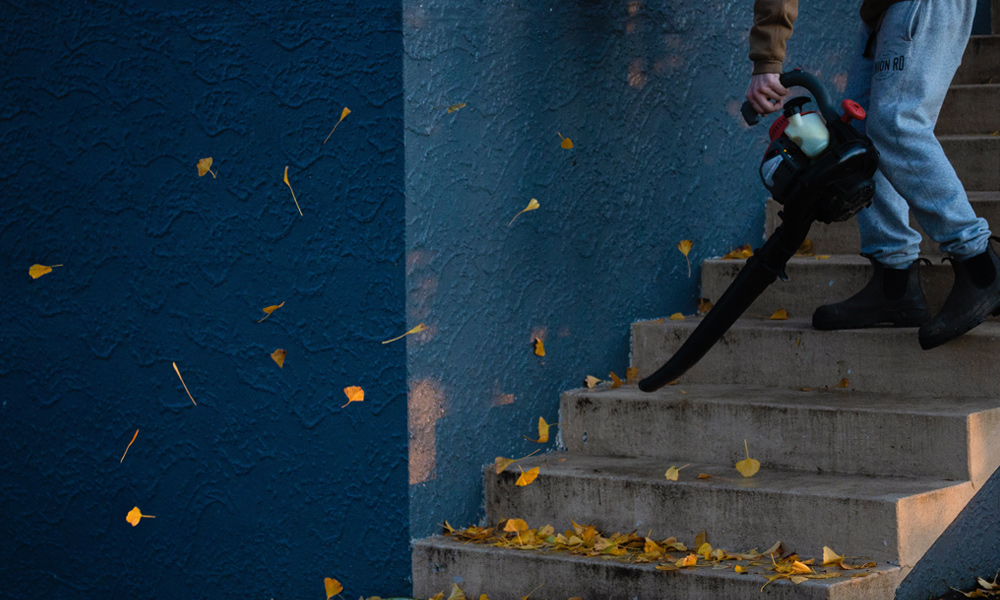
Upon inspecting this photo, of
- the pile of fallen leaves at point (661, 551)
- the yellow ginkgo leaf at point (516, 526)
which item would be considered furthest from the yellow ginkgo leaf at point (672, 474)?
the yellow ginkgo leaf at point (516, 526)

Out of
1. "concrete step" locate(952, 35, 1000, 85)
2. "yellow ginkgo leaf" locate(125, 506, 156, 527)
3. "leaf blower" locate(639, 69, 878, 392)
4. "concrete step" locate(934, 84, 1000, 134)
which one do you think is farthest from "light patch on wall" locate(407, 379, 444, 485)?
"concrete step" locate(952, 35, 1000, 85)

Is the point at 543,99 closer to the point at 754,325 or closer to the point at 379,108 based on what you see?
the point at 379,108

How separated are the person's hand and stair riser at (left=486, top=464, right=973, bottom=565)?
102 centimetres

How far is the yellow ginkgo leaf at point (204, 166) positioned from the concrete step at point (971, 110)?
2934mm

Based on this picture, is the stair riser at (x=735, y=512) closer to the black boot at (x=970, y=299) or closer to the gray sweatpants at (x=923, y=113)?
the black boot at (x=970, y=299)

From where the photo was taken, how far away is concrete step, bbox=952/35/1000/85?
15.5 feet

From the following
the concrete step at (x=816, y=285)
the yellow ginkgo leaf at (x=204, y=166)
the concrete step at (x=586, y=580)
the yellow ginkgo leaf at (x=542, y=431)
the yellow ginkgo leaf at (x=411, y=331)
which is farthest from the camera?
the concrete step at (x=816, y=285)

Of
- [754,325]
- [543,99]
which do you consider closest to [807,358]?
[754,325]

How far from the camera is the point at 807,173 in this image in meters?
2.71

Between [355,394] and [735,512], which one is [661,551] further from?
[355,394]

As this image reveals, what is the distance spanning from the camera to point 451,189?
2973mm

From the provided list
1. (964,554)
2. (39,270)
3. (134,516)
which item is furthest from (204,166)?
(964,554)

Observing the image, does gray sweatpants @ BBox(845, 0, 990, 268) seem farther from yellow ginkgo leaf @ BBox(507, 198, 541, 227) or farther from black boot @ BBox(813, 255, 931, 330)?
yellow ginkgo leaf @ BBox(507, 198, 541, 227)

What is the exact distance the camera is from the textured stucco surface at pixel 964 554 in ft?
9.00
